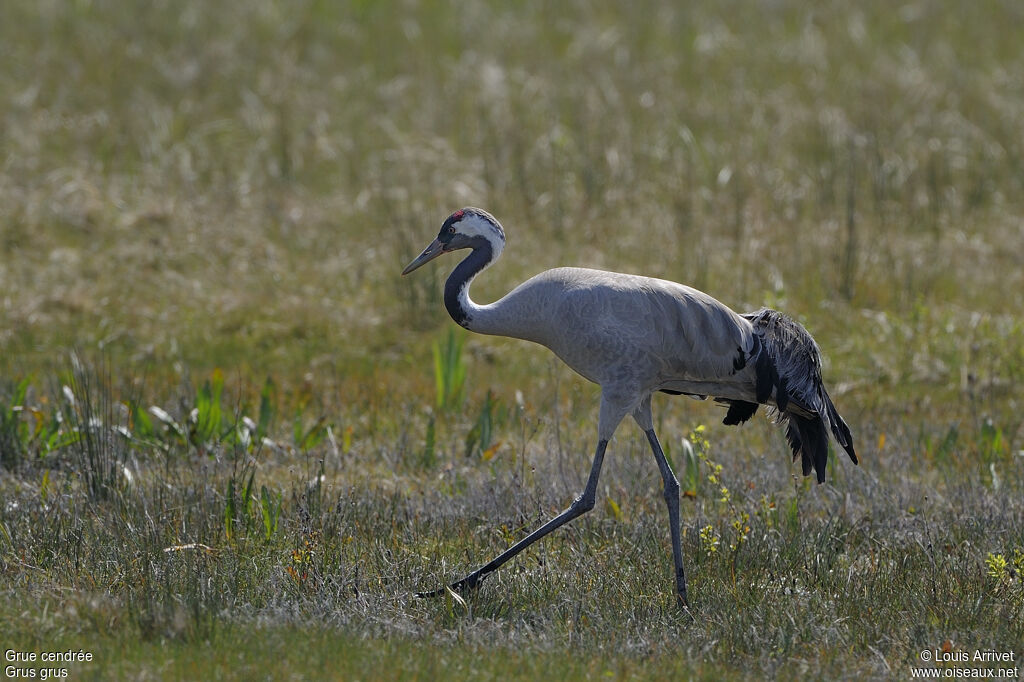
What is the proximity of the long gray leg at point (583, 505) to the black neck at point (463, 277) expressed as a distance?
2.32 feet

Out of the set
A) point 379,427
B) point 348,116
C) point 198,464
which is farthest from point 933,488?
point 348,116

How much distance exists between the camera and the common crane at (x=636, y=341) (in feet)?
18.1

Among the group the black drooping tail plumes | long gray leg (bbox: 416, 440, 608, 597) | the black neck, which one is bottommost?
long gray leg (bbox: 416, 440, 608, 597)

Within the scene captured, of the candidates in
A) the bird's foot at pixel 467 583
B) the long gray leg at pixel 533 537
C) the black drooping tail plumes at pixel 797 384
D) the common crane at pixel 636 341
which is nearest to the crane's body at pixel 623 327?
the common crane at pixel 636 341

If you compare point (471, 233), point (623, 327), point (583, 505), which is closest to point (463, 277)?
point (471, 233)

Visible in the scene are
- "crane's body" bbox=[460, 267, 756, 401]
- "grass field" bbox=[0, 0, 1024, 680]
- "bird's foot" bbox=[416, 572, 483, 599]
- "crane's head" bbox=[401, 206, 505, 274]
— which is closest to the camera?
"grass field" bbox=[0, 0, 1024, 680]

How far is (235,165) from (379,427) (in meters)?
4.99

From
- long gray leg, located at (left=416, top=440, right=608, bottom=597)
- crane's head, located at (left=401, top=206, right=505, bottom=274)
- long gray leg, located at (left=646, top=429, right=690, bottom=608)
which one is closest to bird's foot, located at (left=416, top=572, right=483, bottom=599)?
long gray leg, located at (left=416, top=440, right=608, bottom=597)

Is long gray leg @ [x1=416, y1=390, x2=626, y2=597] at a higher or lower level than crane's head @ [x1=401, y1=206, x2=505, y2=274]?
lower

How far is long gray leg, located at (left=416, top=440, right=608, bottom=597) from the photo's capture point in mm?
5387

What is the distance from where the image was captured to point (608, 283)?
5.59 m

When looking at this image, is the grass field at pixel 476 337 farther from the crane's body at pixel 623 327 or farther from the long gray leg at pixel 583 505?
the crane's body at pixel 623 327

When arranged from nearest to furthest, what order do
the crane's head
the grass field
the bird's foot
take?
the grass field
the bird's foot
the crane's head

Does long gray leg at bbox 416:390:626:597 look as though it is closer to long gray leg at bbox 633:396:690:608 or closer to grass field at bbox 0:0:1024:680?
grass field at bbox 0:0:1024:680
